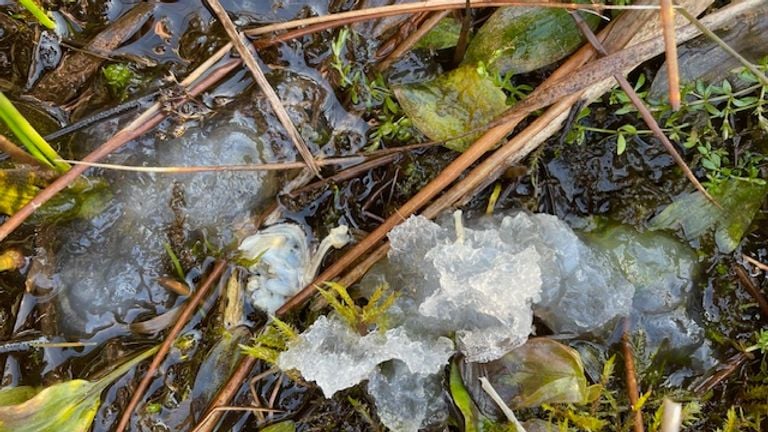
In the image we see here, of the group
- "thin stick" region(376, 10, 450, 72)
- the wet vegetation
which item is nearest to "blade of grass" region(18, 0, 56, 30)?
the wet vegetation

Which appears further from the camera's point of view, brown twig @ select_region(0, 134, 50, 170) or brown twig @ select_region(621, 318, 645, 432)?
brown twig @ select_region(621, 318, 645, 432)

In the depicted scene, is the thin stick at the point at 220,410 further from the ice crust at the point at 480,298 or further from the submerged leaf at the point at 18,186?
the submerged leaf at the point at 18,186

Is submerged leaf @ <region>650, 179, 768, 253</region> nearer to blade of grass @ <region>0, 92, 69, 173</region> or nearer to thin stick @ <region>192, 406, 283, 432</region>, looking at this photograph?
thin stick @ <region>192, 406, 283, 432</region>

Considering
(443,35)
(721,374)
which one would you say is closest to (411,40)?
(443,35)

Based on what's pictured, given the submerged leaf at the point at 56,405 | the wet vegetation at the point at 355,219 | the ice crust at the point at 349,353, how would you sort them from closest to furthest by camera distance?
the submerged leaf at the point at 56,405
the ice crust at the point at 349,353
the wet vegetation at the point at 355,219

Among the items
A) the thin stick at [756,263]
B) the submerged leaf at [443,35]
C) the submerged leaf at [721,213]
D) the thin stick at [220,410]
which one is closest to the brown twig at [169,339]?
the thin stick at [220,410]

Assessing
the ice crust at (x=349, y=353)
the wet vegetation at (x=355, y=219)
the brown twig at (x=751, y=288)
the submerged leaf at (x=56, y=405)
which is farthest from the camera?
the brown twig at (x=751, y=288)
